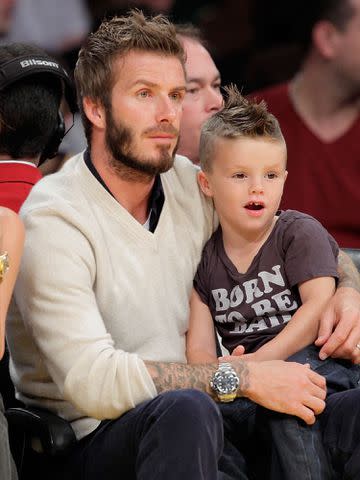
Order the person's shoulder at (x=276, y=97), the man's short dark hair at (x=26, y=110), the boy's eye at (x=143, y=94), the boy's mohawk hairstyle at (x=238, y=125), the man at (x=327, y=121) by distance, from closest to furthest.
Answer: the boy's mohawk hairstyle at (x=238, y=125) → the boy's eye at (x=143, y=94) → the man's short dark hair at (x=26, y=110) → the man at (x=327, y=121) → the person's shoulder at (x=276, y=97)

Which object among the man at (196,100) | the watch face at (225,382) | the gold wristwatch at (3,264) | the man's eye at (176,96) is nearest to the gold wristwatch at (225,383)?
Answer: the watch face at (225,382)

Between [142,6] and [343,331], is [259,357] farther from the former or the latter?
[142,6]

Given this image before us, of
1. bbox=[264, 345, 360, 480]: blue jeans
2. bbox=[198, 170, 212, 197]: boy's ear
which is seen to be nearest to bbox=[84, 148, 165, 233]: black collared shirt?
bbox=[198, 170, 212, 197]: boy's ear

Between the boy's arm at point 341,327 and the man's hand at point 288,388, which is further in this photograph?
the boy's arm at point 341,327

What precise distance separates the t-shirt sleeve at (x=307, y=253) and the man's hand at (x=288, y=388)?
0.84 ft

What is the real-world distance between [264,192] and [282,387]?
505mm

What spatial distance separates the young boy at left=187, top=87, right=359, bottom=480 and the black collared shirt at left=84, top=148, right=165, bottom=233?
157mm

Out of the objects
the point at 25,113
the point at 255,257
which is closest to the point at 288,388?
the point at 255,257

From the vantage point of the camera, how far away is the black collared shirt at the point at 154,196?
315cm

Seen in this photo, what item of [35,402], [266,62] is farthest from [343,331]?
[266,62]

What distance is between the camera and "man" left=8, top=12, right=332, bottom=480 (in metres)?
2.75

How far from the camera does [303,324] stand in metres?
2.94

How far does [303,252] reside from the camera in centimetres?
301

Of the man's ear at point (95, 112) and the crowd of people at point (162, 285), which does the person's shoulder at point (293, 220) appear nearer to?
the crowd of people at point (162, 285)
